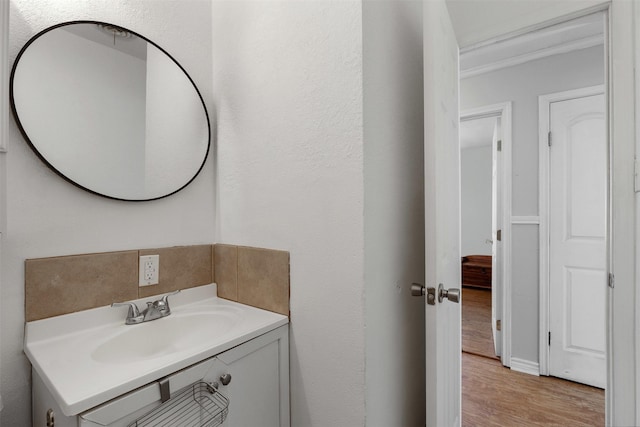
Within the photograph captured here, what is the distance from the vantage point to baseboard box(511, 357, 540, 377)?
92.0 inches

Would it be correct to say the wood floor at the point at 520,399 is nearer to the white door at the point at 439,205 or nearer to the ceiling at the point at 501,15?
the white door at the point at 439,205

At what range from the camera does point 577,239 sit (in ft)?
7.28

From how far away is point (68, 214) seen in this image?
1.07 meters

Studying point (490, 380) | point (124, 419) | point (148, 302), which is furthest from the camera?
point (490, 380)

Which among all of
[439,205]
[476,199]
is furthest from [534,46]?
[476,199]

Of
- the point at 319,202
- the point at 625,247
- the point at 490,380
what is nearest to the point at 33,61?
the point at 319,202

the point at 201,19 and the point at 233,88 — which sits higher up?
the point at 201,19

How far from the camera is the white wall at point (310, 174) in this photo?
1.00 metres

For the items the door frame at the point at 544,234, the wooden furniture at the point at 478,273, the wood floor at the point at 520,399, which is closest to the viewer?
the wood floor at the point at 520,399

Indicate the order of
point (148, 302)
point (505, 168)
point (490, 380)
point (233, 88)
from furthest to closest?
1. point (505, 168)
2. point (490, 380)
3. point (233, 88)
4. point (148, 302)

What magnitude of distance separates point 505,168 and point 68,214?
272 centimetres

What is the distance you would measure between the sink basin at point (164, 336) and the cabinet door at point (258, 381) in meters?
0.11

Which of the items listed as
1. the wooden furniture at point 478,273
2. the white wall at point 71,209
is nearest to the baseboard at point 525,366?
the white wall at point 71,209

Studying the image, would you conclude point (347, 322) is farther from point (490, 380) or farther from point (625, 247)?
point (490, 380)
